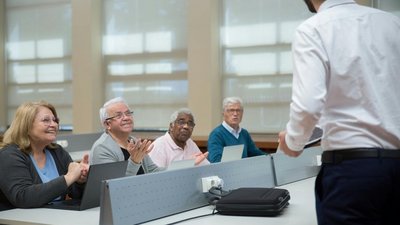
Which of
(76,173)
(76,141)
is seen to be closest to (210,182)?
(76,173)

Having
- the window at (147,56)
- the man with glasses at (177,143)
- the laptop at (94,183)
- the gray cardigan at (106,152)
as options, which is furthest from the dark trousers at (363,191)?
the window at (147,56)

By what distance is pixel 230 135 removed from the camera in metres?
4.68

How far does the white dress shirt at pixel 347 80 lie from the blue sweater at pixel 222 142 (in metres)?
2.80

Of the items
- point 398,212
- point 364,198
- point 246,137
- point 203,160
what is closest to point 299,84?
point 364,198

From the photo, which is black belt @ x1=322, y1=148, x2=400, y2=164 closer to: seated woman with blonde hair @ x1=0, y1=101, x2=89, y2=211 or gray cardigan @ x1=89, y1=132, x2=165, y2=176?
seated woman with blonde hair @ x1=0, y1=101, x2=89, y2=211

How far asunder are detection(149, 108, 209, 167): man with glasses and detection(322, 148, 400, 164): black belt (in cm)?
258

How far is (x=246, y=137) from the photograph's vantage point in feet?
15.8

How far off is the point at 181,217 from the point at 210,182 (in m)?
0.31

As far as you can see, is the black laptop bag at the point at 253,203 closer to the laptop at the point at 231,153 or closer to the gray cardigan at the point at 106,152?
the laptop at the point at 231,153

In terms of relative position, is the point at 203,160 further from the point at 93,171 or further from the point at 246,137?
the point at 246,137

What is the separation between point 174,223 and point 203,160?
1.20 m

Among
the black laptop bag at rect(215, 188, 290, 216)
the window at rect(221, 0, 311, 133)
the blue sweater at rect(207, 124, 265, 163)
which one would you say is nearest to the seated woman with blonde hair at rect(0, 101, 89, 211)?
the black laptop bag at rect(215, 188, 290, 216)

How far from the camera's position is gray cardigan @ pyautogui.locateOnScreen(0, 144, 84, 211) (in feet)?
8.16

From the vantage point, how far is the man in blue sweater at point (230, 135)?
14.8 feet
